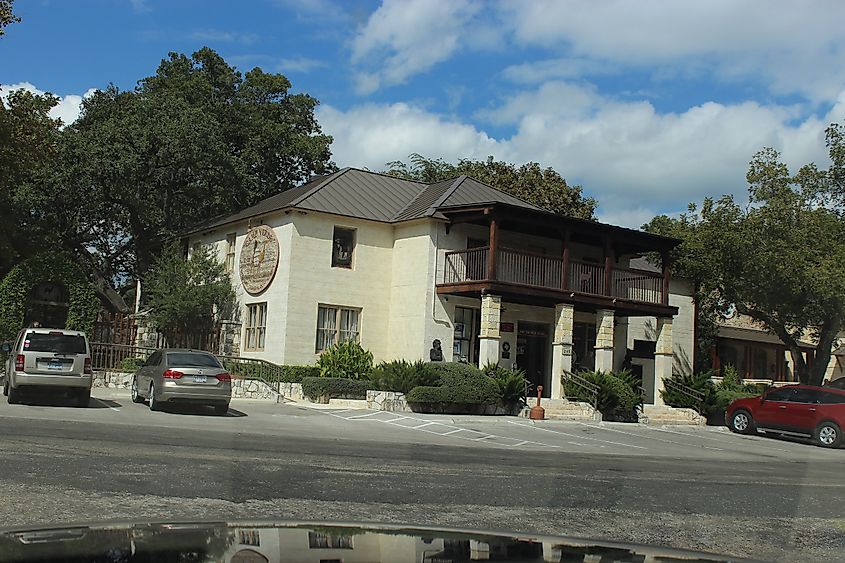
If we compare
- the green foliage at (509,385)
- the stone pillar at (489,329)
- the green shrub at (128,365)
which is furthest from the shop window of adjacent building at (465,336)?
the green shrub at (128,365)

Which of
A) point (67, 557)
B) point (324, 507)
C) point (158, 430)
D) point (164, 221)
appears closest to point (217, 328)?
point (164, 221)

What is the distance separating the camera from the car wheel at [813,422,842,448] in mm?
24984

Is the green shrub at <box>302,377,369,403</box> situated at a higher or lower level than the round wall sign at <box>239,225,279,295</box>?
lower

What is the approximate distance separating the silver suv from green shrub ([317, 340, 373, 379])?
344 inches

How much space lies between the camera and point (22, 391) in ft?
70.0

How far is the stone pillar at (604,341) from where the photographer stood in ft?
101

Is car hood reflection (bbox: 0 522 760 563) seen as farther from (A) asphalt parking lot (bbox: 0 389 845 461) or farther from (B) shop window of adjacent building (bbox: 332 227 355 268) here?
(B) shop window of adjacent building (bbox: 332 227 355 268)

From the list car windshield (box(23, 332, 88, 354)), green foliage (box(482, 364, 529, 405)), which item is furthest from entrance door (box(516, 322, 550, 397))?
car windshield (box(23, 332, 88, 354))

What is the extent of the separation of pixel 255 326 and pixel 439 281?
22.5ft

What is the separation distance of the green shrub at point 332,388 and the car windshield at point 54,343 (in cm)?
719

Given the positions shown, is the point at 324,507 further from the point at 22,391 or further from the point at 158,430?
the point at 22,391

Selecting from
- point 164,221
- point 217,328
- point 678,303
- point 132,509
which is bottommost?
point 132,509

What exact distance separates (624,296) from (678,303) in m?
5.86

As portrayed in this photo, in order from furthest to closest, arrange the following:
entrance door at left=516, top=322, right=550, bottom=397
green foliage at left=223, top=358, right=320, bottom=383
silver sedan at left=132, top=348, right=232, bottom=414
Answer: entrance door at left=516, top=322, right=550, bottom=397
green foliage at left=223, top=358, right=320, bottom=383
silver sedan at left=132, top=348, right=232, bottom=414
